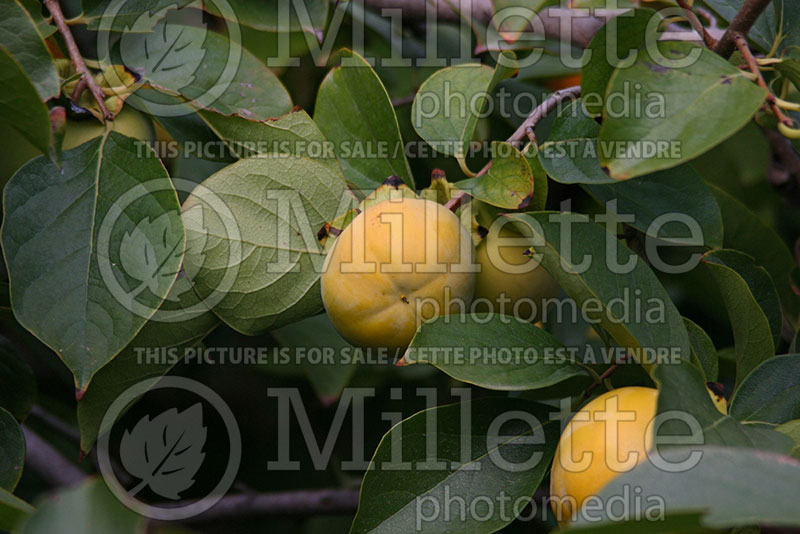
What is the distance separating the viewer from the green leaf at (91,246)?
85 centimetres

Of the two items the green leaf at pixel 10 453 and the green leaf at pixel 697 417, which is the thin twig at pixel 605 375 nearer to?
the green leaf at pixel 697 417

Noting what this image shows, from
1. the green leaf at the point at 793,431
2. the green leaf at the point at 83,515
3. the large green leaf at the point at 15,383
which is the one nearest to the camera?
the green leaf at the point at 83,515

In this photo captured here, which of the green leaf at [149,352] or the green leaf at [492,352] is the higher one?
the green leaf at [492,352]

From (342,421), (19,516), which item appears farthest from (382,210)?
(342,421)

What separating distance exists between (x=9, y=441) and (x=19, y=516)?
0.29m

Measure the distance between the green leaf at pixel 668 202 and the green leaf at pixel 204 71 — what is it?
47cm

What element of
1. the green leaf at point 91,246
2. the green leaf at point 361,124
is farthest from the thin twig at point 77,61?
the green leaf at point 361,124

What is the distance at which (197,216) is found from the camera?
95 cm

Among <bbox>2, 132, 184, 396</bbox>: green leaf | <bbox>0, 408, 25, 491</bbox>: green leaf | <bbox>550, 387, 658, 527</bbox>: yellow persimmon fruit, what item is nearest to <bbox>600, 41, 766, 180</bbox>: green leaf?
<bbox>550, 387, 658, 527</bbox>: yellow persimmon fruit

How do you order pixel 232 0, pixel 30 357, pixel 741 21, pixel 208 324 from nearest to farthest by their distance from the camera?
pixel 741 21 → pixel 208 324 → pixel 232 0 → pixel 30 357

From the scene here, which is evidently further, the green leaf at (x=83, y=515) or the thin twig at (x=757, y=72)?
the thin twig at (x=757, y=72)

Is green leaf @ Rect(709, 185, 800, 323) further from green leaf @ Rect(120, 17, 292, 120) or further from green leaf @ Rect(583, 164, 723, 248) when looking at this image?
green leaf @ Rect(120, 17, 292, 120)

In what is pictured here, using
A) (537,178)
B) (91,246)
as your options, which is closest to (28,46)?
(91,246)

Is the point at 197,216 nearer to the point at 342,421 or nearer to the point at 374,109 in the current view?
the point at 374,109
